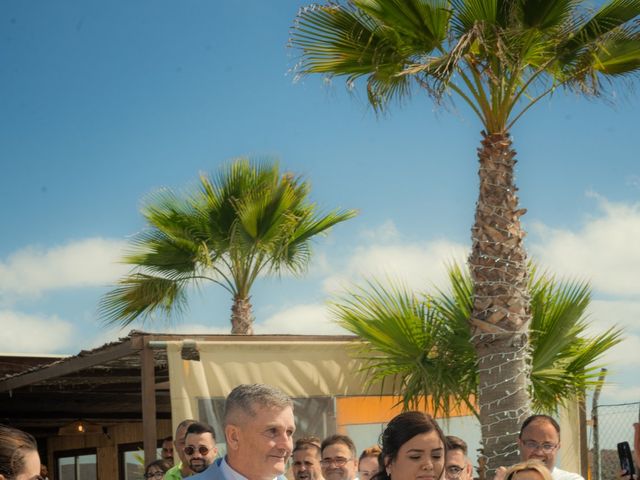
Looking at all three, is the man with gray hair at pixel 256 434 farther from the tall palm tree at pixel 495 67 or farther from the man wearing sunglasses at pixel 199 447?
the tall palm tree at pixel 495 67

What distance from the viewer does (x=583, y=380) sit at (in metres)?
12.0

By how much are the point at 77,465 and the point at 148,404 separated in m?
14.2

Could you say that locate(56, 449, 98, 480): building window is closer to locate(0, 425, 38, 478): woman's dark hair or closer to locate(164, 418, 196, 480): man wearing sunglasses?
locate(164, 418, 196, 480): man wearing sunglasses

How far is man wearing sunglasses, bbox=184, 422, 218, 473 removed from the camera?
714cm

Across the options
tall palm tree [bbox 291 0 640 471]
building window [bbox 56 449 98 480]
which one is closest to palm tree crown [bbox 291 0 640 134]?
tall palm tree [bbox 291 0 640 471]

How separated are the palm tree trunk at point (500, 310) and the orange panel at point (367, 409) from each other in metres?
1.36

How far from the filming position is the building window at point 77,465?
909 inches

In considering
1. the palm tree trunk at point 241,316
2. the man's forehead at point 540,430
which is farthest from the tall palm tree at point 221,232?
the man's forehead at point 540,430

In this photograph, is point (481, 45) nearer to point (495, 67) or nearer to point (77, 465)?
point (495, 67)

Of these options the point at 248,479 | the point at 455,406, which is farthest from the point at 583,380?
the point at 248,479

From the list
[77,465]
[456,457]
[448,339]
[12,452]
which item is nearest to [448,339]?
[448,339]

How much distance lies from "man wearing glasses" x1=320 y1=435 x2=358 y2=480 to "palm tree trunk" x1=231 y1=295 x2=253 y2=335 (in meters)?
10.2

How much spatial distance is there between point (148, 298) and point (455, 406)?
23.6 ft

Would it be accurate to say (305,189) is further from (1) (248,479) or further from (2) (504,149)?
(1) (248,479)
